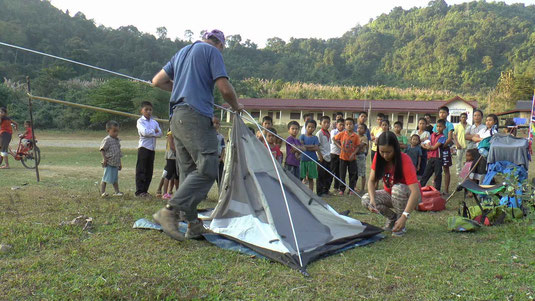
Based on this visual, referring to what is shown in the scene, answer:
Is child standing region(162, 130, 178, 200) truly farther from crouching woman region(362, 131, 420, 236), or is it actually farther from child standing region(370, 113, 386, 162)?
child standing region(370, 113, 386, 162)

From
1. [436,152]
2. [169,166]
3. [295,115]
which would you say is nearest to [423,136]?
[436,152]

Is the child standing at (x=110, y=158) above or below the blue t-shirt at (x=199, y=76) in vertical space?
below

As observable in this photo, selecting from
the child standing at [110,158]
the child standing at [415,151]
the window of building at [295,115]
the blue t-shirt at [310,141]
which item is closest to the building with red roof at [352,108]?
the window of building at [295,115]

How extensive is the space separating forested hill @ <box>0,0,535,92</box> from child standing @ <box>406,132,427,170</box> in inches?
1522

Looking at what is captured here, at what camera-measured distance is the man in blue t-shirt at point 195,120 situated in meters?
3.77

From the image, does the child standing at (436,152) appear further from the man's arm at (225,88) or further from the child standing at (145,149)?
the man's arm at (225,88)

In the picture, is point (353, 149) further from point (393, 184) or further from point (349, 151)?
point (393, 184)

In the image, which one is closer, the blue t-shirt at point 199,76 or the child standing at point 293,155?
the blue t-shirt at point 199,76

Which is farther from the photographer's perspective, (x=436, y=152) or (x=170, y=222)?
(x=436, y=152)

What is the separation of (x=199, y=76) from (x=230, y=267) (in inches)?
69.8

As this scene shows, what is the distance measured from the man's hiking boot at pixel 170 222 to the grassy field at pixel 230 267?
0.13 metres

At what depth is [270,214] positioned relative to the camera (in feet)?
12.9

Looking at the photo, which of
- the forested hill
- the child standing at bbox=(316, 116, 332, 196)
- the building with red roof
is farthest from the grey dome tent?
the forested hill

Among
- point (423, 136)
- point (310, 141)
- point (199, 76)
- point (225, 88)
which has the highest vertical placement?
point (199, 76)
